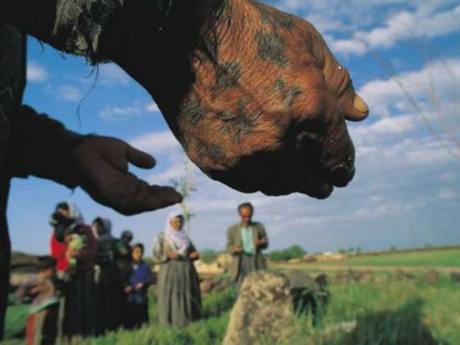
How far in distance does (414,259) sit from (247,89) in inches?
602

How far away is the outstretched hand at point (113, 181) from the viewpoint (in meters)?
1.76

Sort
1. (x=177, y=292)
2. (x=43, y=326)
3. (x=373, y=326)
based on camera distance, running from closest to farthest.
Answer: (x=373, y=326), (x=43, y=326), (x=177, y=292)

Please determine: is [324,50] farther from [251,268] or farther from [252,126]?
[251,268]

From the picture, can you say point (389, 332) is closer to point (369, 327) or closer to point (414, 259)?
point (369, 327)

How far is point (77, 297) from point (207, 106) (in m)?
6.61

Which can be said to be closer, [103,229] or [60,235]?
→ [60,235]

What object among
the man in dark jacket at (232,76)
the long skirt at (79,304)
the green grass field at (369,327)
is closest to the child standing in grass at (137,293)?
the long skirt at (79,304)

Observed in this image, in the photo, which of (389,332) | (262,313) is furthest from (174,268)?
(389,332)

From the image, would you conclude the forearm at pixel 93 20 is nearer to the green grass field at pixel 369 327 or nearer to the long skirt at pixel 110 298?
the green grass field at pixel 369 327

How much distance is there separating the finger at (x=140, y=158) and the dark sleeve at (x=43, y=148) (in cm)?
18

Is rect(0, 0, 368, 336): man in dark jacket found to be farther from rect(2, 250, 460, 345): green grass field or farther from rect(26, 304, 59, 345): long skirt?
rect(26, 304, 59, 345): long skirt

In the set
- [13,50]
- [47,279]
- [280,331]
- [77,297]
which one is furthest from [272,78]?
[77,297]

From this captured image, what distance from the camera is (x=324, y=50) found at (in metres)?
1.27

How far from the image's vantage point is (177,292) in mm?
8492
